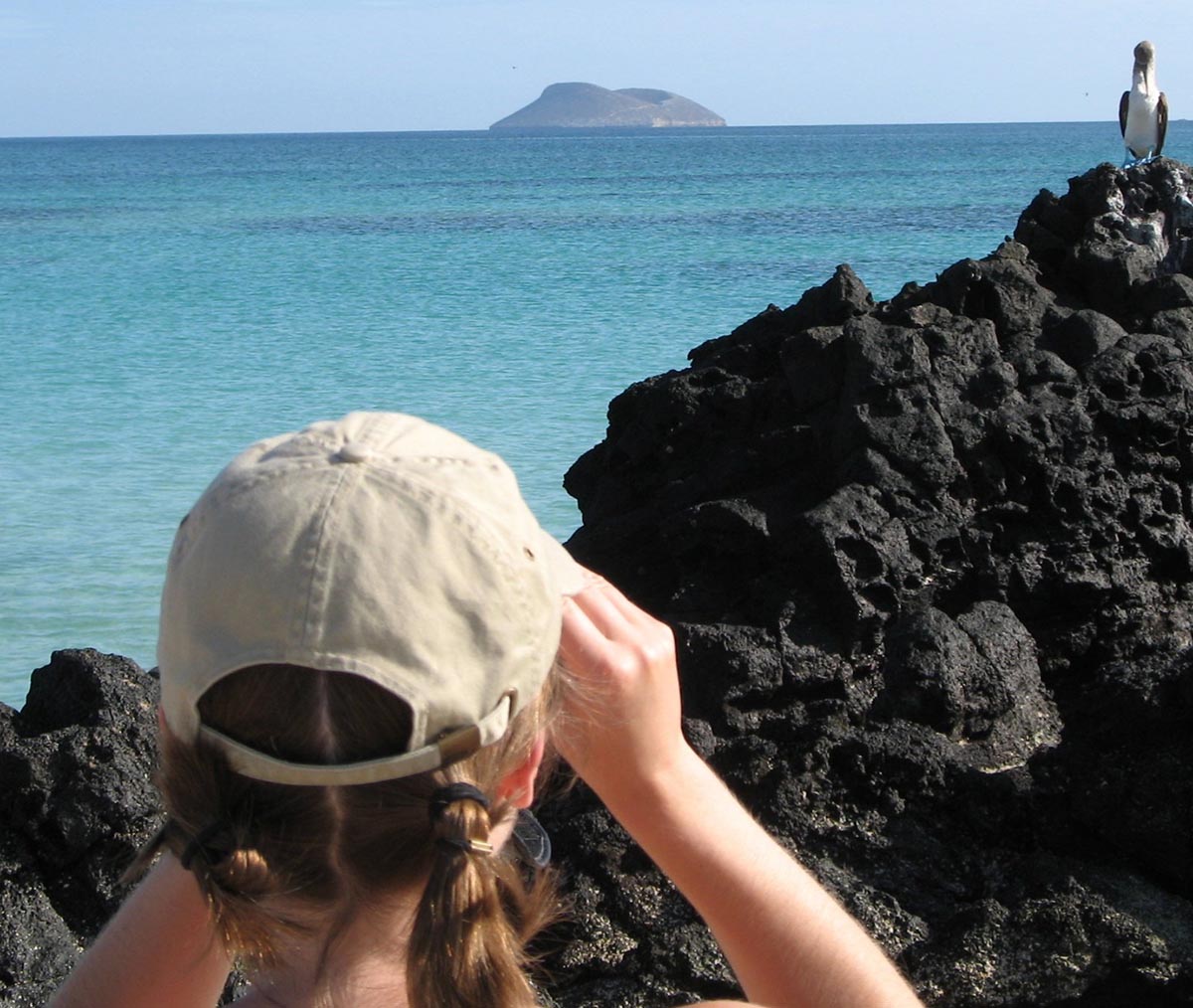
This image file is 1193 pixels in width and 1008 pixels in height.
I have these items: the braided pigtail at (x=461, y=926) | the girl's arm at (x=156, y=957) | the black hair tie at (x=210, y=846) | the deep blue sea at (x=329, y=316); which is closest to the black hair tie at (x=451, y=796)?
the braided pigtail at (x=461, y=926)

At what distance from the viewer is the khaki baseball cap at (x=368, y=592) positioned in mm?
1004

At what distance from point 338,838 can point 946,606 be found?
8.80 ft

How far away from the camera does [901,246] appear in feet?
80.2

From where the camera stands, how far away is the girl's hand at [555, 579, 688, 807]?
116 centimetres

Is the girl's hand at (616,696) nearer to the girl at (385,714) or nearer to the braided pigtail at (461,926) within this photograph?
the girl at (385,714)

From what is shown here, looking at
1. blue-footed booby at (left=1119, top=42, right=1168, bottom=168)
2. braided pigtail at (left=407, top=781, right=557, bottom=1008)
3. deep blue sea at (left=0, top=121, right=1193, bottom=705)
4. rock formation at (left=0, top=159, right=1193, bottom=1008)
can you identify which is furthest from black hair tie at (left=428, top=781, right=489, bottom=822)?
blue-footed booby at (left=1119, top=42, right=1168, bottom=168)

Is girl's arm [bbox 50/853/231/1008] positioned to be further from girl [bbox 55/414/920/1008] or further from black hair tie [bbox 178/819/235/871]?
black hair tie [bbox 178/819/235/871]

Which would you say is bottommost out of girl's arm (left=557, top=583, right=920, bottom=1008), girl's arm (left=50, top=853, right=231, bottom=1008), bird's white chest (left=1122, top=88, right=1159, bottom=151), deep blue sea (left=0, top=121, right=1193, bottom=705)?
deep blue sea (left=0, top=121, right=1193, bottom=705)

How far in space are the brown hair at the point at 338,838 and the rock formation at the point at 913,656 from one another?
1.58m

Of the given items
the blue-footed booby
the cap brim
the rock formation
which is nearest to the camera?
the cap brim

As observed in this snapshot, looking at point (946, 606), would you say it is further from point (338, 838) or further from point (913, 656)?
point (338, 838)

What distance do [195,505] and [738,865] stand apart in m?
0.53

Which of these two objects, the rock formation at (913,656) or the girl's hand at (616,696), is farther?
the rock formation at (913,656)

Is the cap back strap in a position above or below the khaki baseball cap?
below
